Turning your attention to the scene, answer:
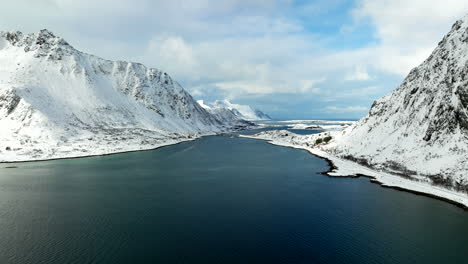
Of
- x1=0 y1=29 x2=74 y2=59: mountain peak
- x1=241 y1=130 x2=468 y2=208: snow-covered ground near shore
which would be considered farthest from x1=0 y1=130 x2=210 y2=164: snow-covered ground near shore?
x1=241 y1=130 x2=468 y2=208: snow-covered ground near shore

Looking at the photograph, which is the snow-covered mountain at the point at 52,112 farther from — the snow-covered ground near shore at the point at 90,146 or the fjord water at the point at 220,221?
the fjord water at the point at 220,221

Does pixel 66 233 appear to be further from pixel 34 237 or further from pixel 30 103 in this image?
pixel 30 103

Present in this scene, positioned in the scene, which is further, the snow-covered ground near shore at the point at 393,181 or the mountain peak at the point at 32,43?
the mountain peak at the point at 32,43

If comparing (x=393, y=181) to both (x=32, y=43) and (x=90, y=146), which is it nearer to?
(x=90, y=146)

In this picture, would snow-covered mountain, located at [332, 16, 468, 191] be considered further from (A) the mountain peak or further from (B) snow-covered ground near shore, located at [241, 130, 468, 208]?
(A) the mountain peak

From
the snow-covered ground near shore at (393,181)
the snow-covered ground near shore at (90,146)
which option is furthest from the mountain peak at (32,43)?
the snow-covered ground near shore at (393,181)

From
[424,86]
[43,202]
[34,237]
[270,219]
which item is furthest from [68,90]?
[424,86]
